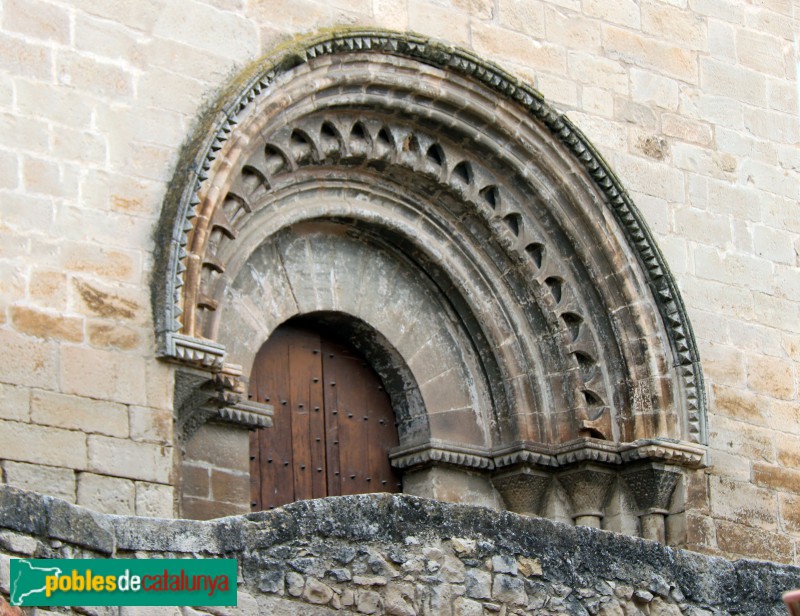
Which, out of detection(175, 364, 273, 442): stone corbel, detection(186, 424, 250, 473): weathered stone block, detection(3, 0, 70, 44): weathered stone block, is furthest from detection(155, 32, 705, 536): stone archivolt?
detection(3, 0, 70, 44): weathered stone block

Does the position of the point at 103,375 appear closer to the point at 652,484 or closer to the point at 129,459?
the point at 129,459

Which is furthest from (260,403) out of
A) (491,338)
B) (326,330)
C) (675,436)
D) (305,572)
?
(305,572)

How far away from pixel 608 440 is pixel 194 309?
2873 millimetres

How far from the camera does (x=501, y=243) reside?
1123 centimetres

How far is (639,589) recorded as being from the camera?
7.98 m

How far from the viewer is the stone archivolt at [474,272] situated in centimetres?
1064

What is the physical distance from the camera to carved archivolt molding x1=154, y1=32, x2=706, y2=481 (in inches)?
420

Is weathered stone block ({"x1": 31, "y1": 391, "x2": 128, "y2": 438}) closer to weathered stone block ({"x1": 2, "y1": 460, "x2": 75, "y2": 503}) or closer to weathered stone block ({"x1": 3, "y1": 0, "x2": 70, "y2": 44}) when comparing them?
weathered stone block ({"x1": 2, "y1": 460, "x2": 75, "y2": 503})

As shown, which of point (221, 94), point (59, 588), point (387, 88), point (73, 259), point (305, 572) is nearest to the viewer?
point (59, 588)

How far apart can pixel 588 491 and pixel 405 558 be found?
12.8 ft

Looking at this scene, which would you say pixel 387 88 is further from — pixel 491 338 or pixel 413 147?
pixel 491 338

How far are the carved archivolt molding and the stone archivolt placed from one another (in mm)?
10

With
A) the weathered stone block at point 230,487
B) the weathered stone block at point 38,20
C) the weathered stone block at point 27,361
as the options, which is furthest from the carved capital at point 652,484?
the weathered stone block at point 38,20

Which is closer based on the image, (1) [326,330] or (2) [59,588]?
(2) [59,588]
